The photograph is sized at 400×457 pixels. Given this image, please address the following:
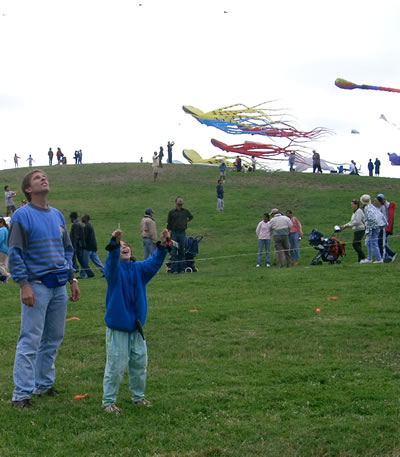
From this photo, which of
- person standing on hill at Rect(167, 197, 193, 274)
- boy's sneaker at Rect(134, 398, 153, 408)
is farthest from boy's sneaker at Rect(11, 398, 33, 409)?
person standing on hill at Rect(167, 197, 193, 274)

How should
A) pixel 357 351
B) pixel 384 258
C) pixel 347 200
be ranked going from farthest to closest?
pixel 347 200 → pixel 384 258 → pixel 357 351

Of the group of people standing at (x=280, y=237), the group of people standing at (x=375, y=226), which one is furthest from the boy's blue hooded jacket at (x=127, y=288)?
the group of people standing at (x=280, y=237)

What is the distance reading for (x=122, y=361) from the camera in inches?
249

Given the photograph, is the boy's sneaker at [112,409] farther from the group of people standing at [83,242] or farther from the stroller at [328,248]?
the stroller at [328,248]

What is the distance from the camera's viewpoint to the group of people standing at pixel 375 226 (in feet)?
57.2

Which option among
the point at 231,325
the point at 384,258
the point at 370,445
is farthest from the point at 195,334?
the point at 384,258

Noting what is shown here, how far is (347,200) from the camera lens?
35.2 metres

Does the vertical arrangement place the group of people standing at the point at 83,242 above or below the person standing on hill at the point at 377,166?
below

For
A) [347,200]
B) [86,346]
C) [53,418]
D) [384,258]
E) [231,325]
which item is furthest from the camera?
[347,200]

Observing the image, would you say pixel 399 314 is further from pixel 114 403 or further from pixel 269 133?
pixel 269 133

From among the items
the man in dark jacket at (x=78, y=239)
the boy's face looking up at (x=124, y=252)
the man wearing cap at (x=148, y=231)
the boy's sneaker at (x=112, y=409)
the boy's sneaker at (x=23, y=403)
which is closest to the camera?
the boy's sneaker at (x=112, y=409)

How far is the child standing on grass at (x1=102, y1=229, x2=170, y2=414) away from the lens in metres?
6.32

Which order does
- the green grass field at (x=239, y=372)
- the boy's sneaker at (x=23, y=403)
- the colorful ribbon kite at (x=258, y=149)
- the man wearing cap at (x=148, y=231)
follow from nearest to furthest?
the green grass field at (x=239, y=372)
the boy's sneaker at (x=23, y=403)
the man wearing cap at (x=148, y=231)
the colorful ribbon kite at (x=258, y=149)

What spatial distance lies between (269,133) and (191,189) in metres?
13.3
